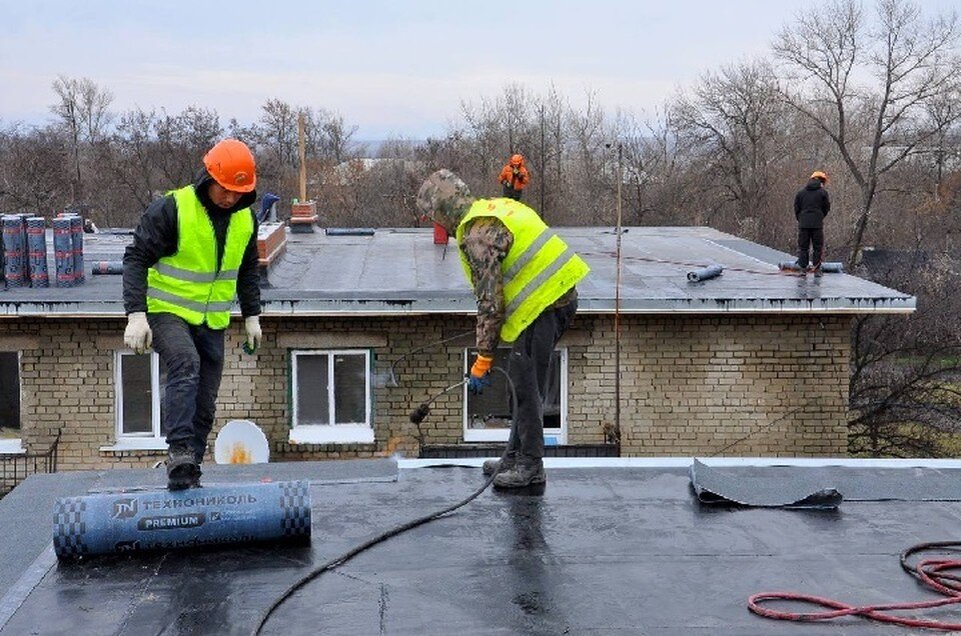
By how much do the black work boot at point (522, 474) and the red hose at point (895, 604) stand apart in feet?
5.98

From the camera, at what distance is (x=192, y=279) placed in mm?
5902

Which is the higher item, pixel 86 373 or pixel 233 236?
pixel 233 236

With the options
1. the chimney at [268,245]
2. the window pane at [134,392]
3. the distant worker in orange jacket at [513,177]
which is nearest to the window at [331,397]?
the chimney at [268,245]

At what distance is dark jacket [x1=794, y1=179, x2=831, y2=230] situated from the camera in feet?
52.2

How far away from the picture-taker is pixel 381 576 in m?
4.92

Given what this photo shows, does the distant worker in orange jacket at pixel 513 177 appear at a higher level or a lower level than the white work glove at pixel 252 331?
higher

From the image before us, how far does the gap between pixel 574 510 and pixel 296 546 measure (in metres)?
1.46

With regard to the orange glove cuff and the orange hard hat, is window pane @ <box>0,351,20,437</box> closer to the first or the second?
the orange hard hat

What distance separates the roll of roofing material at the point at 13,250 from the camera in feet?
46.4

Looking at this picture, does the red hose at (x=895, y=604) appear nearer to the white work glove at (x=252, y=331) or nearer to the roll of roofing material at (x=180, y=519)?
the roll of roofing material at (x=180, y=519)

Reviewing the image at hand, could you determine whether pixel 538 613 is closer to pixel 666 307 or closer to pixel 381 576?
pixel 381 576

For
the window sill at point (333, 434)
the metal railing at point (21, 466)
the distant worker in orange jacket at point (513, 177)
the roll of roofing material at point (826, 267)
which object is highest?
the distant worker in orange jacket at point (513, 177)

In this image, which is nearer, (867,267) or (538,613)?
(538,613)

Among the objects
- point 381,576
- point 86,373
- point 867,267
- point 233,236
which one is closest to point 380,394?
point 86,373
